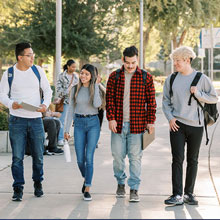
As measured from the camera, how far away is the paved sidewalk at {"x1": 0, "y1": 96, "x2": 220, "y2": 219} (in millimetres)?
6113

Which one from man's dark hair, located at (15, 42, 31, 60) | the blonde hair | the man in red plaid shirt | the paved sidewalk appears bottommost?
the paved sidewalk

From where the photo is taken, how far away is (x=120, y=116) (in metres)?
6.66

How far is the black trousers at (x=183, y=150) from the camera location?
658 centimetres

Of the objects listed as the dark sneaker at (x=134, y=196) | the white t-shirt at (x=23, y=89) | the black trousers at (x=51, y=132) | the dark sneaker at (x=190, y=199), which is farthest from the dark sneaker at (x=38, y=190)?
the black trousers at (x=51, y=132)

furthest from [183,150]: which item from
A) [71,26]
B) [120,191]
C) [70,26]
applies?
[71,26]

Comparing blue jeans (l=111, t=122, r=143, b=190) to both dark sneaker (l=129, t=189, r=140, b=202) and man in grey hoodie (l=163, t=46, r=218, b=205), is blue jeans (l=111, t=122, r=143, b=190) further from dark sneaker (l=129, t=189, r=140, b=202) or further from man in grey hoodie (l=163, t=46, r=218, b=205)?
man in grey hoodie (l=163, t=46, r=218, b=205)

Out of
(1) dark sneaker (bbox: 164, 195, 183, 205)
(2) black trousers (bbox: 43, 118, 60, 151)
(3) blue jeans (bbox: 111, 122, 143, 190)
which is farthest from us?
(2) black trousers (bbox: 43, 118, 60, 151)

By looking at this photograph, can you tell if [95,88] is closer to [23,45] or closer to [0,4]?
[23,45]

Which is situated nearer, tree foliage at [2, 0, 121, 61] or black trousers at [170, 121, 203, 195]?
black trousers at [170, 121, 203, 195]

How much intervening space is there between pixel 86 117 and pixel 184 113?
3.84 ft

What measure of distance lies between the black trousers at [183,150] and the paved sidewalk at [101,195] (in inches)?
10.1

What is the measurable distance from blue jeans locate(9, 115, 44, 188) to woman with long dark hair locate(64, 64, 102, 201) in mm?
364

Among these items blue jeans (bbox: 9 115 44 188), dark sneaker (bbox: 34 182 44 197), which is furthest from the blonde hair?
dark sneaker (bbox: 34 182 44 197)

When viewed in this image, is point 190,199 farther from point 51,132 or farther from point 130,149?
point 51,132
